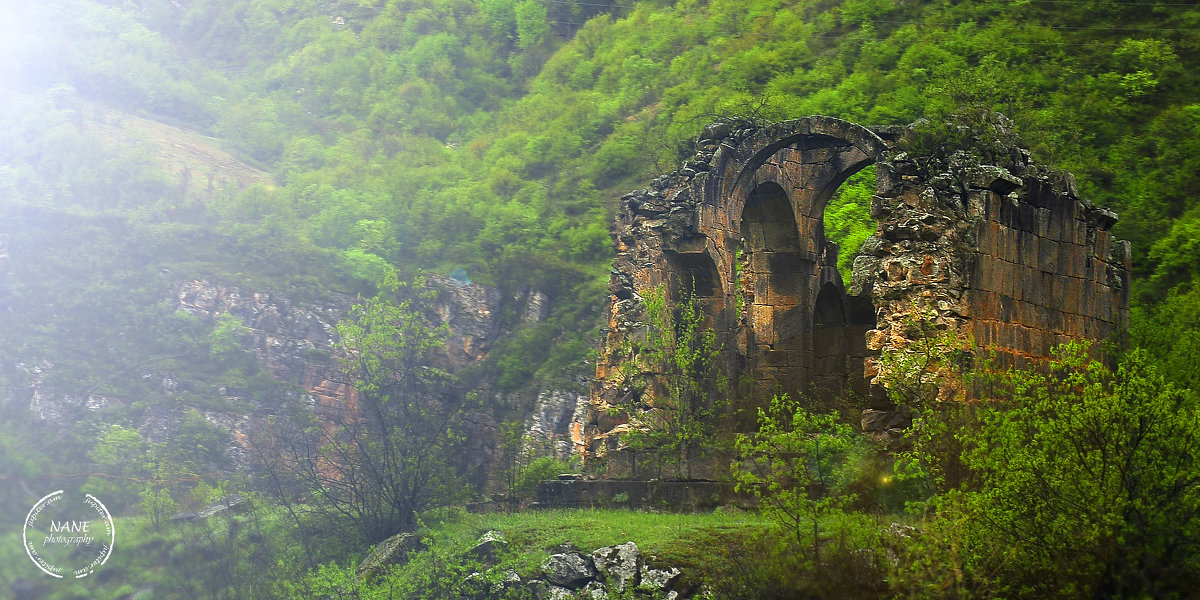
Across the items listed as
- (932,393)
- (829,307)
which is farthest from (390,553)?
(932,393)

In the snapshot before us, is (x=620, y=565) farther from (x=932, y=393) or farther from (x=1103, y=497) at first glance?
(x=1103, y=497)

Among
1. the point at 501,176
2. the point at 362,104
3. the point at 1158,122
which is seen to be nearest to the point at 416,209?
the point at 501,176

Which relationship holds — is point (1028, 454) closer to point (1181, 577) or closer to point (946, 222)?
point (1181, 577)

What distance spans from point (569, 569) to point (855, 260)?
21.3 feet

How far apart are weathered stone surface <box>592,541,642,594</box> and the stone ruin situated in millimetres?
4440

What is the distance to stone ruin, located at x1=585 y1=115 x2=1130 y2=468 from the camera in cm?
1856

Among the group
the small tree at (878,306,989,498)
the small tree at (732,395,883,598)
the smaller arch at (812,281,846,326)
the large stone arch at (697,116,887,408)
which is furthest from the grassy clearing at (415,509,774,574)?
the smaller arch at (812,281,846,326)

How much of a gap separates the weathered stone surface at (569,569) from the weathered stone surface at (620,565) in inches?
8.5

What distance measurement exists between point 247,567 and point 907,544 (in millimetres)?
19477

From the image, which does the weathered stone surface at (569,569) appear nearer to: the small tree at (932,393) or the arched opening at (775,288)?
the small tree at (932,393)

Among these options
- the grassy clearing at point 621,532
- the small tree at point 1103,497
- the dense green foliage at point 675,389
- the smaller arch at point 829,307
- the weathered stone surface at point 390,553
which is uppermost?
the smaller arch at point 829,307

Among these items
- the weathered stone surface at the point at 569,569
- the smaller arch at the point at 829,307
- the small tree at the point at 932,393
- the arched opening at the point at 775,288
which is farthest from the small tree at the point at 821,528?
the smaller arch at the point at 829,307

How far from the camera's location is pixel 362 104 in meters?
68.7

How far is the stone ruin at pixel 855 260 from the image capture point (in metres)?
18.6
